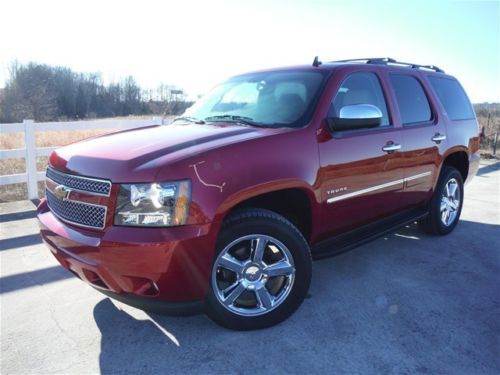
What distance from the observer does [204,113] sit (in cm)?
405

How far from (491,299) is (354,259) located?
1.28 metres

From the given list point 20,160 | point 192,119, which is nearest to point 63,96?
point 20,160

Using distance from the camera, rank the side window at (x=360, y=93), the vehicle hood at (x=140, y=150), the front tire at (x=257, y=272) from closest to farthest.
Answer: the vehicle hood at (x=140, y=150) → the front tire at (x=257, y=272) → the side window at (x=360, y=93)

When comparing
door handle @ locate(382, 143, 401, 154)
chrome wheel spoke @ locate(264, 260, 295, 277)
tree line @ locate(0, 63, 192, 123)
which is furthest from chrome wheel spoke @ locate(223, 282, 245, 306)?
tree line @ locate(0, 63, 192, 123)

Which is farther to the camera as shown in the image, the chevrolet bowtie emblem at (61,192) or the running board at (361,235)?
the running board at (361,235)

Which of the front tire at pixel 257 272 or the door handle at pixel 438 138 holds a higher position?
the door handle at pixel 438 138

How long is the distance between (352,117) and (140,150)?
1666mm

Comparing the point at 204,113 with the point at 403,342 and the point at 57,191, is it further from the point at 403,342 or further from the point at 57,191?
the point at 403,342

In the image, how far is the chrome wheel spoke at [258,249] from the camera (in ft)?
9.34

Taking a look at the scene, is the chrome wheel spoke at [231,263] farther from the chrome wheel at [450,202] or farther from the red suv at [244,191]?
the chrome wheel at [450,202]

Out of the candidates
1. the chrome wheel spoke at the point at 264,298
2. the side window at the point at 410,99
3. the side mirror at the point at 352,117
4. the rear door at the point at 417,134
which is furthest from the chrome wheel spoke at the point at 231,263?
the side window at the point at 410,99

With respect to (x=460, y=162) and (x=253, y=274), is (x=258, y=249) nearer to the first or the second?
(x=253, y=274)

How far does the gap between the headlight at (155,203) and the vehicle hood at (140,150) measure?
0.23ft

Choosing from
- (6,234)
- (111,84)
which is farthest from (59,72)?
(6,234)
